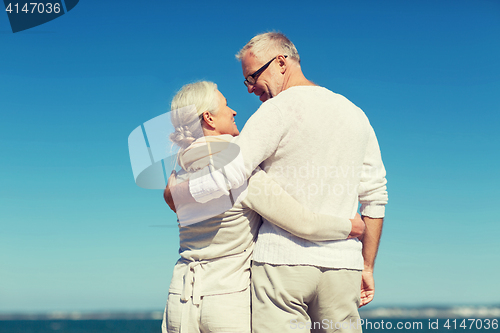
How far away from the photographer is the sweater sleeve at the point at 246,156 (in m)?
2.10

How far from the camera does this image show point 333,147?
7.59ft

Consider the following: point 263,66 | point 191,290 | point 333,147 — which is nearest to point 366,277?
point 333,147

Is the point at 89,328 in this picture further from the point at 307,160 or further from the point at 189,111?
the point at 307,160

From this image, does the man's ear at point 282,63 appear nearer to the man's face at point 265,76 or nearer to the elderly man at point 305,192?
the man's face at point 265,76

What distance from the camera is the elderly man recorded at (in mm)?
2158

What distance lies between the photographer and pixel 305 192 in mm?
2264

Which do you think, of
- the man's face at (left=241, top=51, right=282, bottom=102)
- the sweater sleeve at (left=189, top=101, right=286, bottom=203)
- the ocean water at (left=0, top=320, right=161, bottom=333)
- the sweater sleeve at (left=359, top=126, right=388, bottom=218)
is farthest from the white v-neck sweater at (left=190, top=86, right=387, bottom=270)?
the ocean water at (left=0, top=320, right=161, bottom=333)

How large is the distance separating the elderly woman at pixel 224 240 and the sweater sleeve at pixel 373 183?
41 cm

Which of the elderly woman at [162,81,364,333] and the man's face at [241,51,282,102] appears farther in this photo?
the man's face at [241,51,282,102]

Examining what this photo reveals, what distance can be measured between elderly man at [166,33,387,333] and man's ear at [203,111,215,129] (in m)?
0.53

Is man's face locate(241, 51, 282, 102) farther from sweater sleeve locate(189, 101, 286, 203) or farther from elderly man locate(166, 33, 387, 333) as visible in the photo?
sweater sleeve locate(189, 101, 286, 203)

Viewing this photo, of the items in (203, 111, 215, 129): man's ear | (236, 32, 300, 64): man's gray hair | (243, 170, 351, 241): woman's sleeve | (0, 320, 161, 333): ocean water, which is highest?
(236, 32, 300, 64): man's gray hair

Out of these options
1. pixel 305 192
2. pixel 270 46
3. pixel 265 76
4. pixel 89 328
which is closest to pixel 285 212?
pixel 305 192

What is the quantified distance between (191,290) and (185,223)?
363 mm
